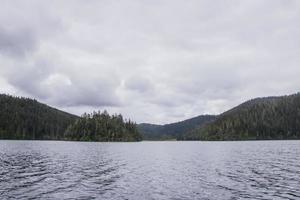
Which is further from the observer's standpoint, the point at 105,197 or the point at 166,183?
the point at 166,183

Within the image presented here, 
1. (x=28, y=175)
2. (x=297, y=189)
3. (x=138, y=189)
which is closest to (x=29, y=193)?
(x=138, y=189)

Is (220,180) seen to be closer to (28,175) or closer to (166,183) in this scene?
(166,183)

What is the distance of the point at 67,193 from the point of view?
40.0 metres

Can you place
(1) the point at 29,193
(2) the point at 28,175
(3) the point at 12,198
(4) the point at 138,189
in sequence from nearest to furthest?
(3) the point at 12,198, (1) the point at 29,193, (4) the point at 138,189, (2) the point at 28,175

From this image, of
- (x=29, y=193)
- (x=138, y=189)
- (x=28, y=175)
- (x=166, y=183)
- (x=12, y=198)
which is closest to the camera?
(x=12, y=198)

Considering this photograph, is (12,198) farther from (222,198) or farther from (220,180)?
(220,180)

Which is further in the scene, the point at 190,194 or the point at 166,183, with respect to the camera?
the point at 166,183

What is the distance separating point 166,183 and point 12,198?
21065 millimetres

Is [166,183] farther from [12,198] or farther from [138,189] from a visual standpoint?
[12,198]

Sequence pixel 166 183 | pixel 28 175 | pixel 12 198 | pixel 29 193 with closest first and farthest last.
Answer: pixel 12 198, pixel 29 193, pixel 166 183, pixel 28 175

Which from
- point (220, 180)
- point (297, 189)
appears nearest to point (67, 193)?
point (220, 180)

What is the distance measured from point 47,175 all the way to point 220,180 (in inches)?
1092

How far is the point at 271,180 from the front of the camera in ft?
164

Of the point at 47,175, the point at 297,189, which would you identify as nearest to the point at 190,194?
the point at 297,189
